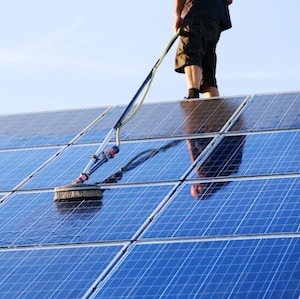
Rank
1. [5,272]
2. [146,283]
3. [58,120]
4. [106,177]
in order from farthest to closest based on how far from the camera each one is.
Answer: [58,120] < [106,177] < [5,272] < [146,283]

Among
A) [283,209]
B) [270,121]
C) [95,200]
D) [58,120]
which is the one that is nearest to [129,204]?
[95,200]

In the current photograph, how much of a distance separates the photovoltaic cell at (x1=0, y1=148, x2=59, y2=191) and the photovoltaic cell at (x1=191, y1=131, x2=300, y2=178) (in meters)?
2.01

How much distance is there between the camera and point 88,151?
1486 cm

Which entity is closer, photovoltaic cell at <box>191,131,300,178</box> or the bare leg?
photovoltaic cell at <box>191,131,300,178</box>

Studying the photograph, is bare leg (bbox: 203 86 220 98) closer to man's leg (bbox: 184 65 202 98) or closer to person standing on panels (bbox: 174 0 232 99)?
person standing on panels (bbox: 174 0 232 99)

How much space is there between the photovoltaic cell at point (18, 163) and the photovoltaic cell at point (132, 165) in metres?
0.19

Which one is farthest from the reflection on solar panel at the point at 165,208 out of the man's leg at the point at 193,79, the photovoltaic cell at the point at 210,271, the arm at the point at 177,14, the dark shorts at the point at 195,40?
the arm at the point at 177,14

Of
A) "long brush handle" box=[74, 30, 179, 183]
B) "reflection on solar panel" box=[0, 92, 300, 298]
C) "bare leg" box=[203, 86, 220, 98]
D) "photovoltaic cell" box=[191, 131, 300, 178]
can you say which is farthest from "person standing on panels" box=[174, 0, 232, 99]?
"photovoltaic cell" box=[191, 131, 300, 178]

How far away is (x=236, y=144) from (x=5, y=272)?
339 centimetres

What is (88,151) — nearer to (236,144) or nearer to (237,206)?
(236,144)

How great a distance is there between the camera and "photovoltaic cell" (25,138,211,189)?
45.0ft

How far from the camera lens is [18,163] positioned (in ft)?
49.0

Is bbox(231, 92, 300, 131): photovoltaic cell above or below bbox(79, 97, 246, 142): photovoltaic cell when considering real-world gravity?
below

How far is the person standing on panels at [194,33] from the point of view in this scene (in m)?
17.1
